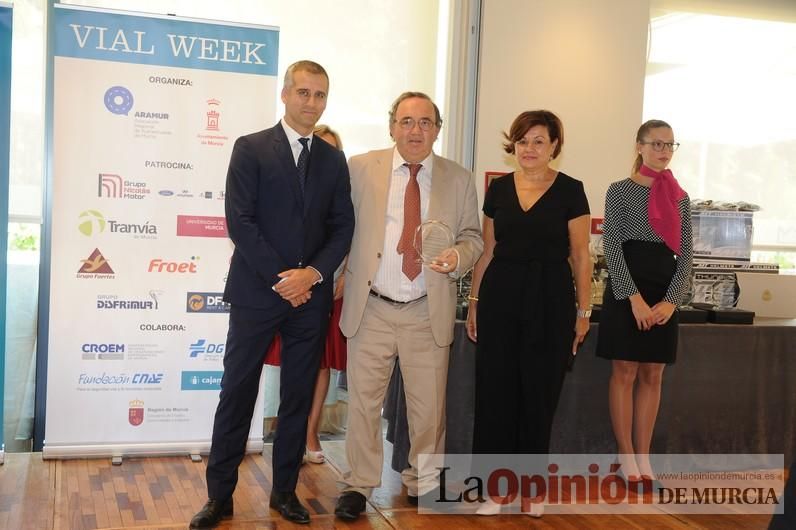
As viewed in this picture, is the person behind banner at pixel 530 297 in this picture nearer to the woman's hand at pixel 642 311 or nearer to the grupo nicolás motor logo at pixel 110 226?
the woman's hand at pixel 642 311

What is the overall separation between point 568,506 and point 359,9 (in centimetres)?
342

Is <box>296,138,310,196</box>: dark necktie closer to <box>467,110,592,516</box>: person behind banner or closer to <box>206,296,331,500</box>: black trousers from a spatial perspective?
<box>206,296,331,500</box>: black trousers

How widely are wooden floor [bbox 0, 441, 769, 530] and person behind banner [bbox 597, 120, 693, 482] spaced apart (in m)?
0.82

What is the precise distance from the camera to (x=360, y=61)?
531 cm

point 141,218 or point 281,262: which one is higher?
point 141,218

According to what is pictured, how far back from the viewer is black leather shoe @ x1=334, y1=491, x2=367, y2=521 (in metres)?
3.38

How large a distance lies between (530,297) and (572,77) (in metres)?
2.82

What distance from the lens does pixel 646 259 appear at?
391 cm

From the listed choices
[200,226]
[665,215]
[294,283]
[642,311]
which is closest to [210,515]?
[294,283]

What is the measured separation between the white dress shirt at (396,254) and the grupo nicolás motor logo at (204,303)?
46.3 inches

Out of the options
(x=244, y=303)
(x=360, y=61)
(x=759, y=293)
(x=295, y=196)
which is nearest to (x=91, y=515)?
(x=244, y=303)

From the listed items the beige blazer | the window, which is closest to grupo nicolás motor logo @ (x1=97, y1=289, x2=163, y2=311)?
the beige blazer

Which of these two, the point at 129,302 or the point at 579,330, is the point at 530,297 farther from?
the point at 129,302

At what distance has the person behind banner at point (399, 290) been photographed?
3.37 meters
